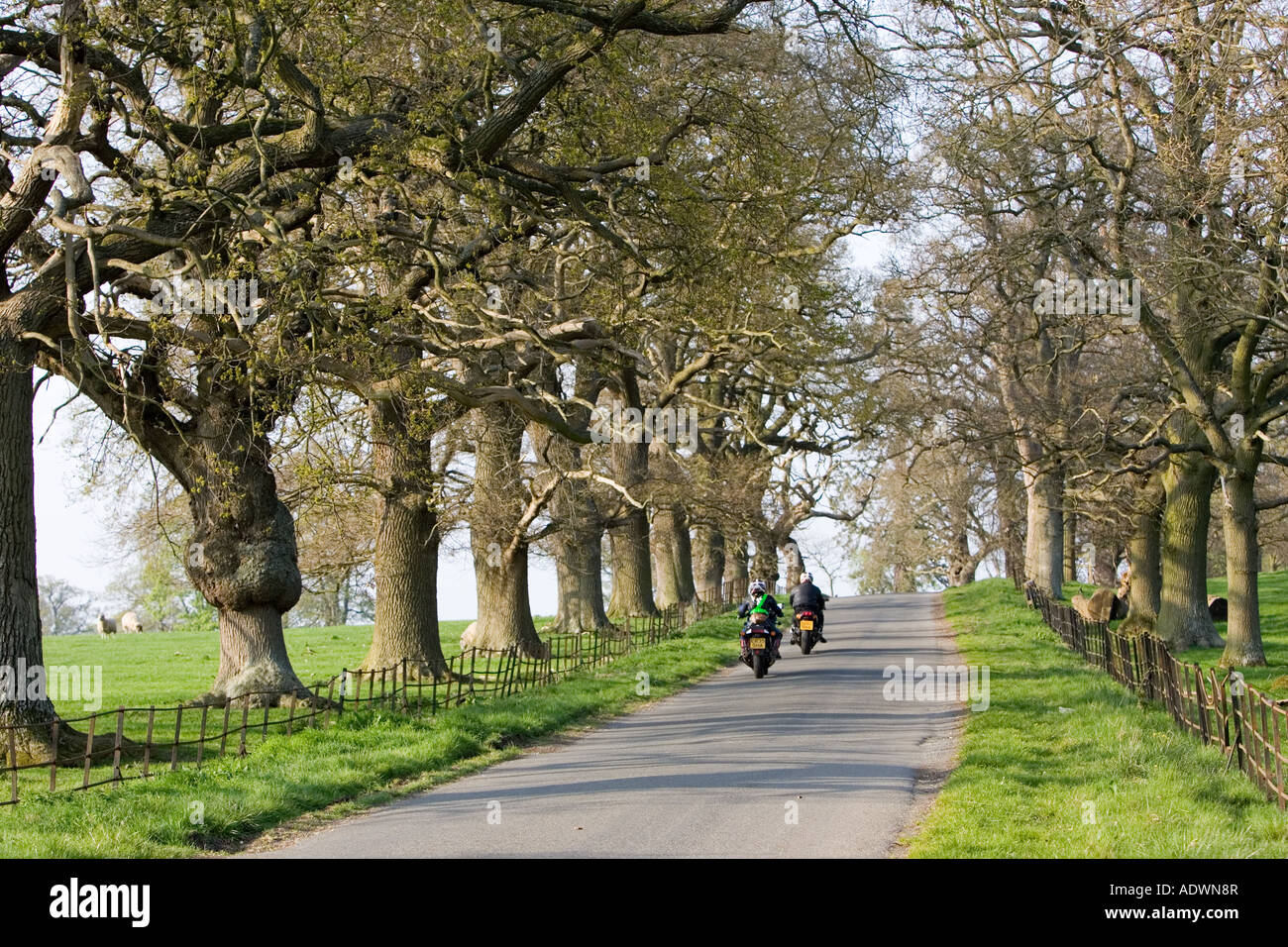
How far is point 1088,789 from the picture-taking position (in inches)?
450

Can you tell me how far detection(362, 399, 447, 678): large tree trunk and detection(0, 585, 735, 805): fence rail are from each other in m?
0.42

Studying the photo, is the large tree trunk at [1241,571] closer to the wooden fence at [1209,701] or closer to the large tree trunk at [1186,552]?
the large tree trunk at [1186,552]

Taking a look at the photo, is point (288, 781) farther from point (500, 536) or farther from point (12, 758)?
point (500, 536)

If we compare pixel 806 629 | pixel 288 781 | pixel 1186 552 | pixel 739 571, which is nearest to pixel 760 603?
pixel 806 629

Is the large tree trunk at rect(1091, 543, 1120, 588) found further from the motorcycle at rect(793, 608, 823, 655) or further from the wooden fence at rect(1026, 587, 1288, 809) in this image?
the wooden fence at rect(1026, 587, 1288, 809)

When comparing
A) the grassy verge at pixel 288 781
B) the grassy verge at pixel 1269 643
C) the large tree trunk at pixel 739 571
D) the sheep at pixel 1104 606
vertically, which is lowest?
the grassy verge at pixel 1269 643

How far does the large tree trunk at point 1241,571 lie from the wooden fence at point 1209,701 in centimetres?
375

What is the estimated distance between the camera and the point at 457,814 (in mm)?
10789

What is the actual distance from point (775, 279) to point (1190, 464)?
1108cm

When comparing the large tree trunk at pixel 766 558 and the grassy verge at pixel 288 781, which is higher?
the large tree trunk at pixel 766 558

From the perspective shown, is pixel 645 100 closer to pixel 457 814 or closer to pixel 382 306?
pixel 382 306

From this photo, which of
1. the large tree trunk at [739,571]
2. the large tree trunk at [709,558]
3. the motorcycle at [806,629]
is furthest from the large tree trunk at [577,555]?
the large tree trunk at [709,558]

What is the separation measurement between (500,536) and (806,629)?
637 cm

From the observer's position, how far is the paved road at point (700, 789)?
954 centimetres
